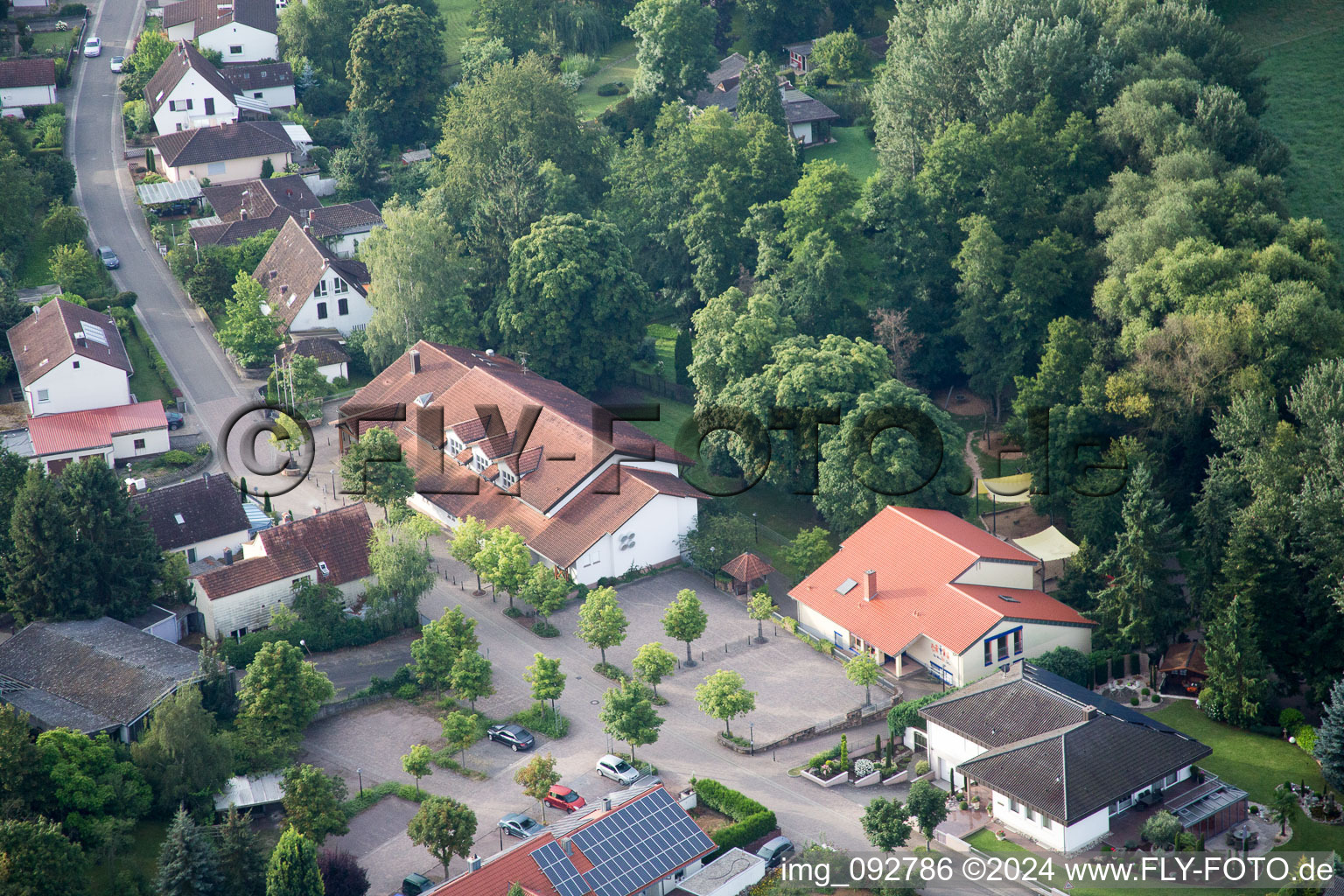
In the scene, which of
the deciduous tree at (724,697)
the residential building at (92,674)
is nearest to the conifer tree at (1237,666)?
the deciduous tree at (724,697)

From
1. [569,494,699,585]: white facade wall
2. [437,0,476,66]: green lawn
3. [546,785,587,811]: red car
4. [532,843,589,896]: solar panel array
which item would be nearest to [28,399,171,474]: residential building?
[569,494,699,585]: white facade wall

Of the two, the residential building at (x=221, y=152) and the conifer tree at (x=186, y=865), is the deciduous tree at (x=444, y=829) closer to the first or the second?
the conifer tree at (x=186, y=865)

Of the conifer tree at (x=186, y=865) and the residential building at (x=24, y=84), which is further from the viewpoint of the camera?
the residential building at (x=24, y=84)

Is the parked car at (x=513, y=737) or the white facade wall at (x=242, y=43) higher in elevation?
the white facade wall at (x=242, y=43)

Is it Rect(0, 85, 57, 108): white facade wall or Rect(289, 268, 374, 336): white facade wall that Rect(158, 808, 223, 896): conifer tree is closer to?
Rect(289, 268, 374, 336): white facade wall

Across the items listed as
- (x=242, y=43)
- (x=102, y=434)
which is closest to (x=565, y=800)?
(x=102, y=434)
